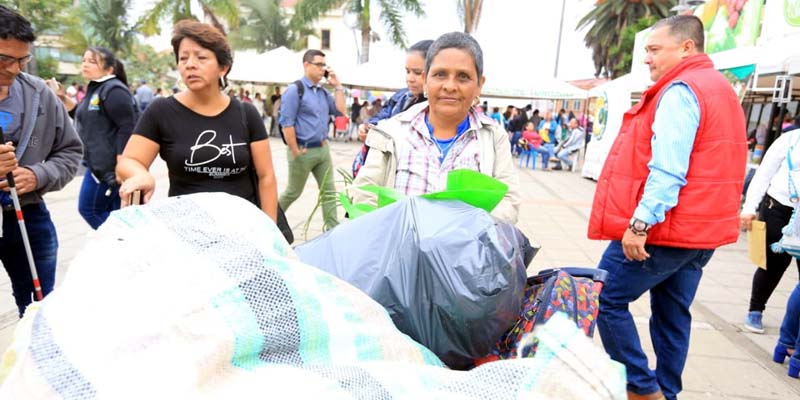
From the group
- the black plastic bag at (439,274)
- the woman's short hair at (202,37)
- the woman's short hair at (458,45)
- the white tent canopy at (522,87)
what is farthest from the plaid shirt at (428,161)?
the white tent canopy at (522,87)

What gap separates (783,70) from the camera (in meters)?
6.18

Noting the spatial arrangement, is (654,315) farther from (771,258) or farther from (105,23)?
(105,23)

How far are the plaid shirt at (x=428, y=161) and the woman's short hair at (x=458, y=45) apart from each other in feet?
0.76

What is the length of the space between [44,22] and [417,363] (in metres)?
28.0

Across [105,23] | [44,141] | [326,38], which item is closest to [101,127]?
[44,141]

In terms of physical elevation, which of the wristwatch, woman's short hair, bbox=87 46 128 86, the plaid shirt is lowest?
the wristwatch

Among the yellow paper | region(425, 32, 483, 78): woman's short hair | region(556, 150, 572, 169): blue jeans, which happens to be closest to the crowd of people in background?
region(425, 32, 483, 78): woman's short hair

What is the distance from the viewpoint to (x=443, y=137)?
1.92 metres

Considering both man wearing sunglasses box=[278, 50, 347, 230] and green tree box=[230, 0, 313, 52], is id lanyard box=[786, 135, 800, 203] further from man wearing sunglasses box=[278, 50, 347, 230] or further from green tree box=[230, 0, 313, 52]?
green tree box=[230, 0, 313, 52]

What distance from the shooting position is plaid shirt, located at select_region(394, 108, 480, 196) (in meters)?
1.83

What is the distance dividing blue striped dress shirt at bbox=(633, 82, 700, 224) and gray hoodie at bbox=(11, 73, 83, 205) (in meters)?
2.64

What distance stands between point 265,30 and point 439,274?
1421 inches

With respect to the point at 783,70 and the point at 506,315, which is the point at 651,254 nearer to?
the point at 506,315

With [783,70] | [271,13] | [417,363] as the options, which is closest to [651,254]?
[417,363]
